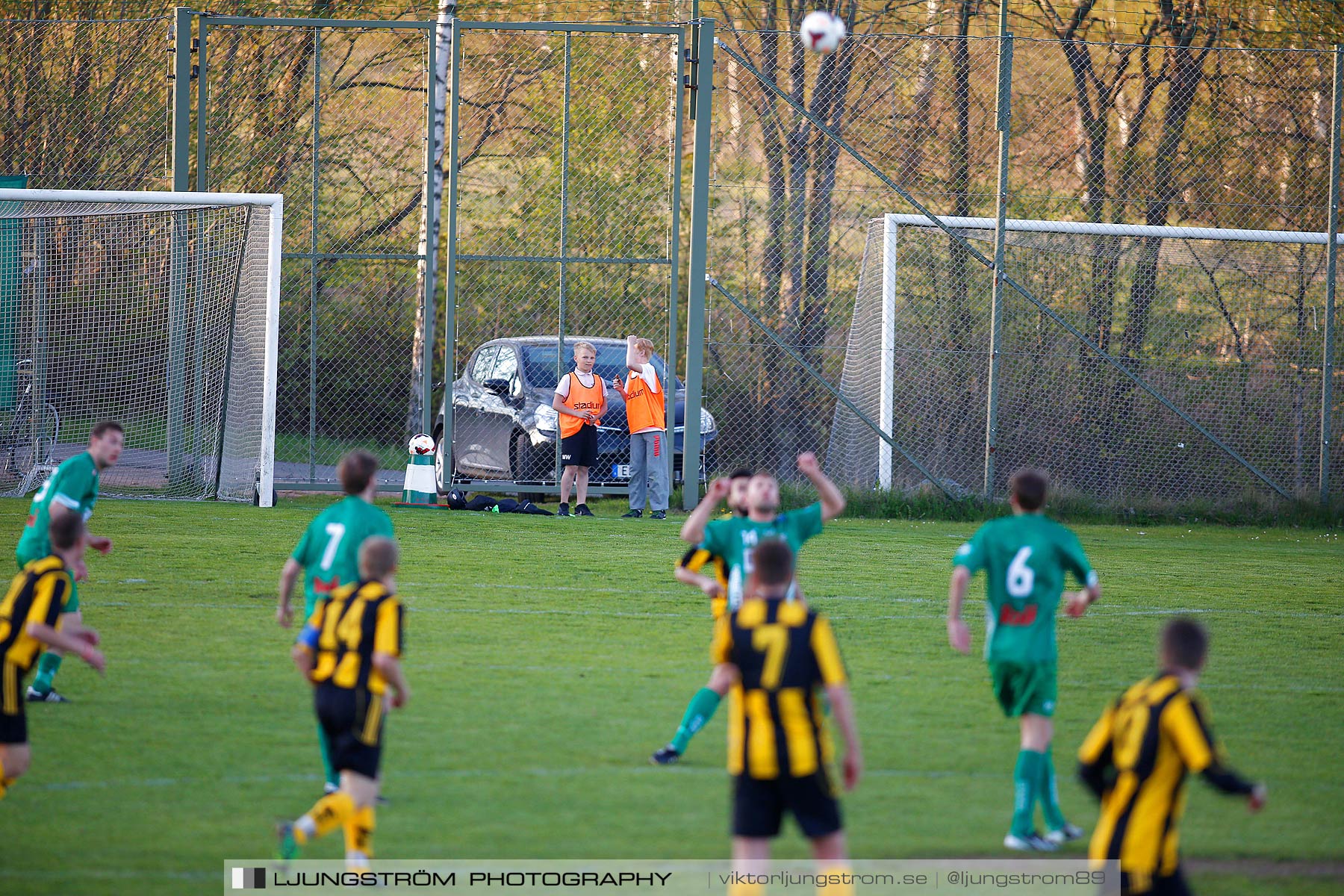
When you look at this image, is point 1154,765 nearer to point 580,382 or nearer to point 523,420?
point 580,382

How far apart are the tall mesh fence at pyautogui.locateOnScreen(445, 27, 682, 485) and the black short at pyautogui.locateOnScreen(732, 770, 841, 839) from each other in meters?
13.4

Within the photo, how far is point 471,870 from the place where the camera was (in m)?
5.34

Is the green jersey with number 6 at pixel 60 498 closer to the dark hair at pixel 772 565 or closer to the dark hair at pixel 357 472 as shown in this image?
the dark hair at pixel 357 472

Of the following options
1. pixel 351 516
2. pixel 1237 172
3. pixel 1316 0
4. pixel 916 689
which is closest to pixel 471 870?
pixel 351 516

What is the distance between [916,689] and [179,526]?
8588 millimetres

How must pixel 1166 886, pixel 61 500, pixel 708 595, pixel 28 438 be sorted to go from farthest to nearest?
pixel 28 438, pixel 61 500, pixel 708 595, pixel 1166 886

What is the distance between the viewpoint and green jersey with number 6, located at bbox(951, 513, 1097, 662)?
6.00 meters

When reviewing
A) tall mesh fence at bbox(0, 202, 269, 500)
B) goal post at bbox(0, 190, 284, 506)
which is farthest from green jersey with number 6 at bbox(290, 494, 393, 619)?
tall mesh fence at bbox(0, 202, 269, 500)

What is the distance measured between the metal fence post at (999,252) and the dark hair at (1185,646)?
12.3 metres

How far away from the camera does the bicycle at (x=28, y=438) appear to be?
16.1 m

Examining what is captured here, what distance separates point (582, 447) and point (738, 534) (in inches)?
364

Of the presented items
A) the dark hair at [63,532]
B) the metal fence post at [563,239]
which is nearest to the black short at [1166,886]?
the dark hair at [63,532]

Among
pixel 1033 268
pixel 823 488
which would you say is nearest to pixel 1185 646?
pixel 823 488

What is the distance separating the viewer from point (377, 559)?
5.28 meters
